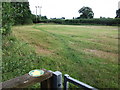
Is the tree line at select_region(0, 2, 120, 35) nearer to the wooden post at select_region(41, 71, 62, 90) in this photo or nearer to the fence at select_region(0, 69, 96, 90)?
the fence at select_region(0, 69, 96, 90)

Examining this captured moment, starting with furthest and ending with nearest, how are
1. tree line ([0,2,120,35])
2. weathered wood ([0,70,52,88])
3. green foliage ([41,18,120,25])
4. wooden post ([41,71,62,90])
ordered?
green foliage ([41,18,120,25])
tree line ([0,2,120,35])
wooden post ([41,71,62,90])
weathered wood ([0,70,52,88])

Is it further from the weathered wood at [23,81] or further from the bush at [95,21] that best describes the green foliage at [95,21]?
the weathered wood at [23,81]

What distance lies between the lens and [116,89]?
198cm

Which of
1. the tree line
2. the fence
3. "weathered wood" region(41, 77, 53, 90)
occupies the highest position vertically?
the tree line

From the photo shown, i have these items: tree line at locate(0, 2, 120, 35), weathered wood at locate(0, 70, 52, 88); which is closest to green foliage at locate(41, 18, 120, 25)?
tree line at locate(0, 2, 120, 35)

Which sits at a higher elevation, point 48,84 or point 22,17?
point 22,17

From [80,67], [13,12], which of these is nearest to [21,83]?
[80,67]

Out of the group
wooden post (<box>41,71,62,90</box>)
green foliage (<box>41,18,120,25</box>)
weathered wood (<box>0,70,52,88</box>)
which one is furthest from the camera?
green foliage (<box>41,18,120,25</box>)

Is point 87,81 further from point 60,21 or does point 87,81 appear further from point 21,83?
point 60,21

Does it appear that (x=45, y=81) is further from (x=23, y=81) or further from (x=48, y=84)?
(x=23, y=81)

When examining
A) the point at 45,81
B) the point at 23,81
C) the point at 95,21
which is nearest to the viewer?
the point at 23,81

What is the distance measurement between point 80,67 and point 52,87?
5.53 feet

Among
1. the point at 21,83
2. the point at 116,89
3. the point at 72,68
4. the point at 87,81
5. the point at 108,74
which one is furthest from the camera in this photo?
the point at 72,68

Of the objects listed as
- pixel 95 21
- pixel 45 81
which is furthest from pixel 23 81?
pixel 95 21
